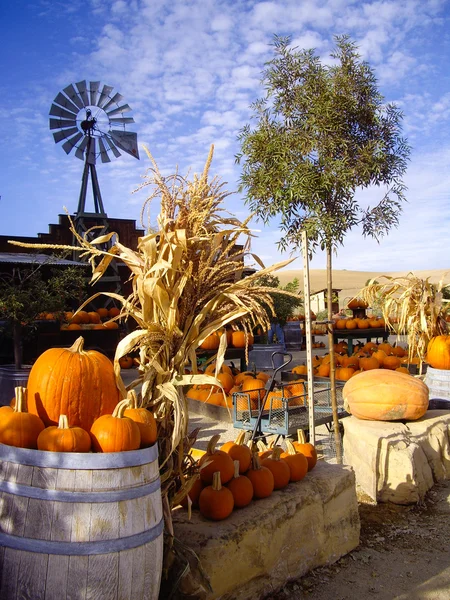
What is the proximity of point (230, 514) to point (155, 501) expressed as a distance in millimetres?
922

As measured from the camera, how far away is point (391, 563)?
3385mm

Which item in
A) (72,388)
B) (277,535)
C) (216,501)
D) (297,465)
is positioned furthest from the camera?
(297,465)

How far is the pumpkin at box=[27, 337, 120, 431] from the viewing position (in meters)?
2.33

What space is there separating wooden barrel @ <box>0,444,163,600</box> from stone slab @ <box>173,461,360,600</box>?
72 cm

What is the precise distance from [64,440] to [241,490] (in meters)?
1.25

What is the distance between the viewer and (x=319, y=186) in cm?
508

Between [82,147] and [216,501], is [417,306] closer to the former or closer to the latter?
[216,501]

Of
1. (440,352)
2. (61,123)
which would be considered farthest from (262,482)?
(61,123)

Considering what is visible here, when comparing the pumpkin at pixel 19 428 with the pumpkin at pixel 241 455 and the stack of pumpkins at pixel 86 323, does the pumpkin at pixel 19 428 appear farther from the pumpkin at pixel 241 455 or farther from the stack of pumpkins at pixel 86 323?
the stack of pumpkins at pixel 86 323

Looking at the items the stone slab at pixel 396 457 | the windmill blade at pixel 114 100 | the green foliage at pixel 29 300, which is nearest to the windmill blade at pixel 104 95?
the windmill blade at pixel 114 100

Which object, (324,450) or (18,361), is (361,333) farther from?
(18,361)

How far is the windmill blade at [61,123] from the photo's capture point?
18.8m

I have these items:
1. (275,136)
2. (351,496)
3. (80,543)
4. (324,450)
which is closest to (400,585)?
(351,496)

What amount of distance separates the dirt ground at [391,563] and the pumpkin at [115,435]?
1.44 metres
